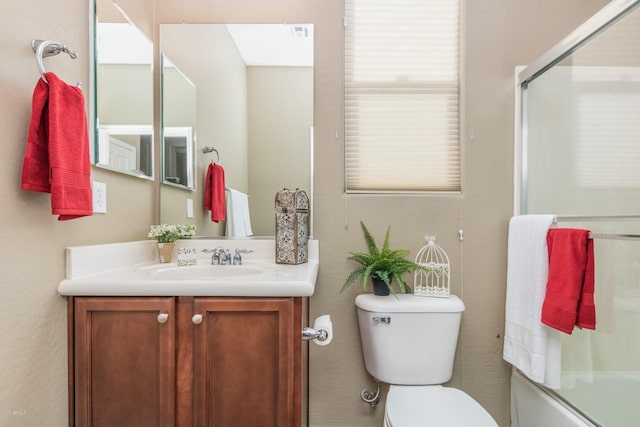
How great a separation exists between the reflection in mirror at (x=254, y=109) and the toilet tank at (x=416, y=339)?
26.7 inches

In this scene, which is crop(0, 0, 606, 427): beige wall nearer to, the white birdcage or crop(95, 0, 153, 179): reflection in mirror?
the white birdcage

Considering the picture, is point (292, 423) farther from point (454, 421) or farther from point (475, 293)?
point (475, 293)

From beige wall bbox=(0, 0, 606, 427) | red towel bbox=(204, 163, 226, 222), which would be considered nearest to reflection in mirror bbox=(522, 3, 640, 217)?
beige wall bbox=(0, 0, 606, 427)

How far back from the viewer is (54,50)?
100cm

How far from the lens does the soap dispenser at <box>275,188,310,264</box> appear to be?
1564 mm

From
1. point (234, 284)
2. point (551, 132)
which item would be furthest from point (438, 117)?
point (234, 284)

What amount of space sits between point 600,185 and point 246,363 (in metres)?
1.54

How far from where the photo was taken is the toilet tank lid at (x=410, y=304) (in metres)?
1.48

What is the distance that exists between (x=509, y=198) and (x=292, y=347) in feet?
4.21

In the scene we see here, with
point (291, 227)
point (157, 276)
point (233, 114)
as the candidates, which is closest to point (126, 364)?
point (157, 276)

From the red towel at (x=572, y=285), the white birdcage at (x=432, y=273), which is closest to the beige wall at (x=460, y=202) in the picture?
the white birdcage at (x=432, y=273)

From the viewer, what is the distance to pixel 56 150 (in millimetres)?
940

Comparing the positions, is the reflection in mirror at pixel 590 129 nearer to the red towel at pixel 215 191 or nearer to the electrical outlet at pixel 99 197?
the red towel at pixel 215 191

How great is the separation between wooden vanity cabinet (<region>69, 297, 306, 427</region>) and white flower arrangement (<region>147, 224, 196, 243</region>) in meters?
0.54
